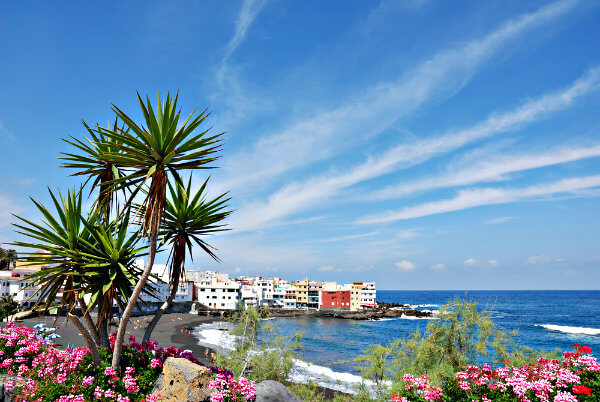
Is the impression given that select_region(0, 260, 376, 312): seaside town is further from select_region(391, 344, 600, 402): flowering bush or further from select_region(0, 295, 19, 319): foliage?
select_region(391, 344, 600, 402): flowering bush

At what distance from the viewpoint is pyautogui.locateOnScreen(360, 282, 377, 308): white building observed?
118000 mm

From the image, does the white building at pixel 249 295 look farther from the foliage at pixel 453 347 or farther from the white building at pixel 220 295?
the foliage at pixel 453 347

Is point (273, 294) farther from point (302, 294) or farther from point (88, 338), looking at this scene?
point (88, 338)

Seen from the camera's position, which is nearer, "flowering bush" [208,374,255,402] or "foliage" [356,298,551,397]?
"flowering bush" [208,374,255,402]

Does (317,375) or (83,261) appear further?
(317,375)

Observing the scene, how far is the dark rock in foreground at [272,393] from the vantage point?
9.92 metres

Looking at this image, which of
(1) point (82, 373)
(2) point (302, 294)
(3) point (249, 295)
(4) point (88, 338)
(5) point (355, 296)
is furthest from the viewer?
(5) point (355, 296)

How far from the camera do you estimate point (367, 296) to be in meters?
121

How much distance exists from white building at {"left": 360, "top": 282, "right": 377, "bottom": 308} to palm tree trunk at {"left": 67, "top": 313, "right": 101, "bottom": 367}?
4424 inches

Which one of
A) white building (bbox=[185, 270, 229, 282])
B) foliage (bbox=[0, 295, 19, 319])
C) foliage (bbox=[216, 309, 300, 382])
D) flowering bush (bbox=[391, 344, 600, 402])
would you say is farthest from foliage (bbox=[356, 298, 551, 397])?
white building (bbox=[185, 270, 229, 282])

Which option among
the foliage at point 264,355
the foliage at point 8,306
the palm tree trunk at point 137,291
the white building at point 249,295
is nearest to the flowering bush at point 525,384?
the palm tree trunk at point 137,291

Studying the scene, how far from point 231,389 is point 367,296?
116 m

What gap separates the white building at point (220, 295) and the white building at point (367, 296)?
38821 millimetres

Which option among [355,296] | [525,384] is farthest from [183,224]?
[355,296]
